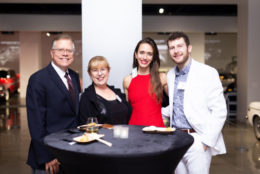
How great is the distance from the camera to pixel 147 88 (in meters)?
2.90

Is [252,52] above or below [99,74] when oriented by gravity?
above

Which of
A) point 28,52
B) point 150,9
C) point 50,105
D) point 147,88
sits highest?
point 150,9

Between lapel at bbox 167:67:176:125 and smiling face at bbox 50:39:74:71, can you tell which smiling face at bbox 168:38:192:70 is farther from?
smiling face at bbox 50:39:74:71

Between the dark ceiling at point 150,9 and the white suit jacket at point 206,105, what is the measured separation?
9.56m

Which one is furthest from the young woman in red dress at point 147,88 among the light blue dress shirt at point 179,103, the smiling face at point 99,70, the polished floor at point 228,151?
the polished floor at point 228,151

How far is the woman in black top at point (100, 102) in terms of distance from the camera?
8.48 ft

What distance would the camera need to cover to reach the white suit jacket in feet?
7.83

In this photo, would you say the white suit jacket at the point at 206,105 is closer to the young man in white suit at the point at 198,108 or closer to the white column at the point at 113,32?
the young man in white suit at the point at 198,108

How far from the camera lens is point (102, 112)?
260cm

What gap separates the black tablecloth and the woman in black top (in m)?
0.64

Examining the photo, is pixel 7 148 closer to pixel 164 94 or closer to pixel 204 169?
pixel 164 94

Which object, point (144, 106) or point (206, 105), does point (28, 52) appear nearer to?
point (144, 106)

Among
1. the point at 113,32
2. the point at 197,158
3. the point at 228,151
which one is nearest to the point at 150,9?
the point at 228,151

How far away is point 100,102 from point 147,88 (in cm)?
55
